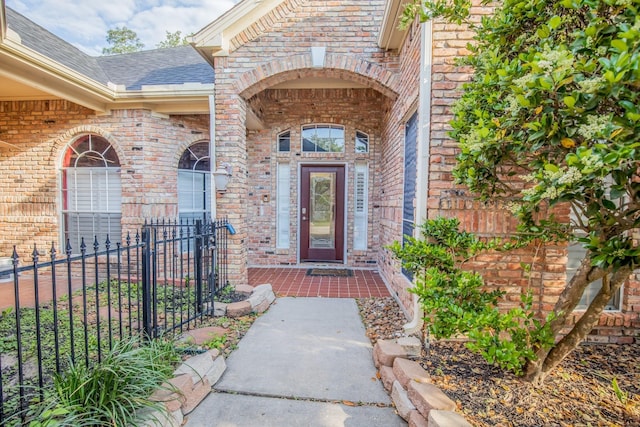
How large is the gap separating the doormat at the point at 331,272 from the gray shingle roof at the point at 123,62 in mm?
3929

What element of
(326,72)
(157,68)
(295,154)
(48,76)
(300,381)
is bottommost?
(300,381)

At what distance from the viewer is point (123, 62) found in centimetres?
623

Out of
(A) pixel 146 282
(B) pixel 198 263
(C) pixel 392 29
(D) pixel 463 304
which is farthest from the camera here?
(C) pixel 392 29

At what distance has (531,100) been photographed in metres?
1.46

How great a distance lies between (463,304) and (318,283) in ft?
10.2

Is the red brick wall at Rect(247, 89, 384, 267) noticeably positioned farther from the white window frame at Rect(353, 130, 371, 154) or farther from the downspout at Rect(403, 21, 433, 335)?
the downspout at Rect(403, 21, 433, 335)

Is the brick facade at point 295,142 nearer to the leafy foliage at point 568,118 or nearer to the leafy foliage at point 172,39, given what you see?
the leafy foliage at point 568,118

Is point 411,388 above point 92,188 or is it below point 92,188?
below

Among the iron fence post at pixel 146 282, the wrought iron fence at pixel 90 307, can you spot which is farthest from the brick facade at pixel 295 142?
the iron fence post at pixel 146 282

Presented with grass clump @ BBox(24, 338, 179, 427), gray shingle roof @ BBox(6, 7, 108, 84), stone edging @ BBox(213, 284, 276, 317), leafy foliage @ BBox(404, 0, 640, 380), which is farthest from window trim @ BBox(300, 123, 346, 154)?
grass clump @ BBox(24, 338, 179, 427)

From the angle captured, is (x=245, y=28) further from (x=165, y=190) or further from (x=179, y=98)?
(x=165, y=190)

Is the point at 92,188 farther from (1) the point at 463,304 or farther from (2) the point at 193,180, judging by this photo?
(1) the point at 463,304

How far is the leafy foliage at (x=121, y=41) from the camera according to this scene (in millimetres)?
18422

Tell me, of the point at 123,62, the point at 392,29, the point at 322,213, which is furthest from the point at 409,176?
the point at 123,62
